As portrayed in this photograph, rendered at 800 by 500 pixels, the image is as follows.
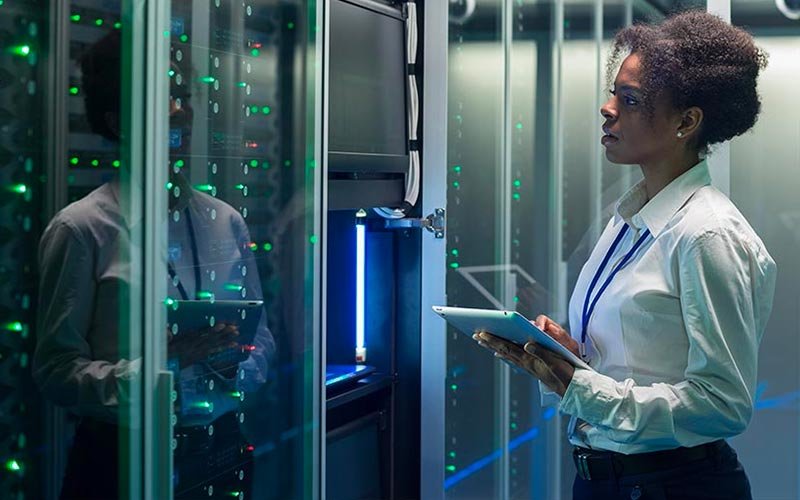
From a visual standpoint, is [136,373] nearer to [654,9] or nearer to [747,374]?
[747,374]

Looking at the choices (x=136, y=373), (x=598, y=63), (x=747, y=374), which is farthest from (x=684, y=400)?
(x=598, y=63)

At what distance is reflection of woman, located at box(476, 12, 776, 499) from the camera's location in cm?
179

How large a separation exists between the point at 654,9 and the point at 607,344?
1646 millimetres

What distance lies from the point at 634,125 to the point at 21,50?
1.09 m

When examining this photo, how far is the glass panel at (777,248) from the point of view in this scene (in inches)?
130

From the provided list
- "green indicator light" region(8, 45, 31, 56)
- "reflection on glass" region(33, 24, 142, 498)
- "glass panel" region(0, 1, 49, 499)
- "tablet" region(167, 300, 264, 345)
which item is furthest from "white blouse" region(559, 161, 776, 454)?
"green indicator light" region(8, 45, 31, 56)

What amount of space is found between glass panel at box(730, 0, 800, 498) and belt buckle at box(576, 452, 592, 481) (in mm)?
1496

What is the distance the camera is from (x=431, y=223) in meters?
3.22

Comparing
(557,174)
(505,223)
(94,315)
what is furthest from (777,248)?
(94,315)

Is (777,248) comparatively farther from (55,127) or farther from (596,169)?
(55,127)

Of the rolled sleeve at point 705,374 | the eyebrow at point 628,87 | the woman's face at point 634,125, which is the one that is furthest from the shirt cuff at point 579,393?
the eyebrow at point 628,87

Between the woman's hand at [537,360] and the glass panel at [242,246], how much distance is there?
48 centimetres

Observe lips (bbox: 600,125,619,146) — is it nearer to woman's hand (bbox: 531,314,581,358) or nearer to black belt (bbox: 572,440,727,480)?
woman's hand (bbox: 531,314,581,358)

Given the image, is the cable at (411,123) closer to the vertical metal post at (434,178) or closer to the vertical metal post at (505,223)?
the vertical metal post at (434,178)
